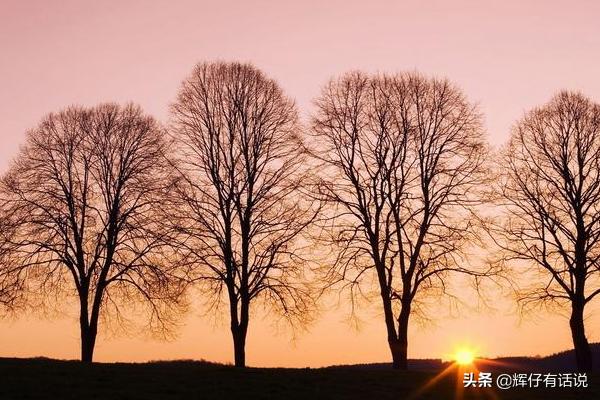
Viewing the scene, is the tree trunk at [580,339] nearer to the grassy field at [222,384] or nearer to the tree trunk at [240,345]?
the grassy field at [222,384]

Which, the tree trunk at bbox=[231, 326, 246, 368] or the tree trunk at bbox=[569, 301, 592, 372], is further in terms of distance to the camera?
the tree trunk at bbox=[569, 301, 592, 372]

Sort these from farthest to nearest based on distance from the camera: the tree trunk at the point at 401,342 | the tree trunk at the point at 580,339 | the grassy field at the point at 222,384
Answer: the tree trunk at the point at 580,339 → the tree trunk at the point at 401,342 → the grassy field at the point at 222,384

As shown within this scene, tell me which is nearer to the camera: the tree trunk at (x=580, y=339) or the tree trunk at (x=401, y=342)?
the tree trunk at (x=401, y=342)

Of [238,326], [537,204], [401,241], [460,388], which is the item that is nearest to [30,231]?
[238,326]

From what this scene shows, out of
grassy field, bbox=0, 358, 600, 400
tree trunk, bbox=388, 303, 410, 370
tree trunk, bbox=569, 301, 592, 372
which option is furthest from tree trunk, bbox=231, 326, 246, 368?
tree trunk, bbox=569, 301, 592, 372

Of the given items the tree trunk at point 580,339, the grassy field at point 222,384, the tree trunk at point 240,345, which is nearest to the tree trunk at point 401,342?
the grassy field at point 222,384

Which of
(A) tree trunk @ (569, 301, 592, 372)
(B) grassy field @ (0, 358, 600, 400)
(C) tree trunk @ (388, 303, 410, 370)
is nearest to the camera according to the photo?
(B) grassy field @ (0, 358, 600, 400)

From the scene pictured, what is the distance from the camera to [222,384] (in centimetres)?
2617

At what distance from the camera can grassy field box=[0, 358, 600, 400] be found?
23938 mm

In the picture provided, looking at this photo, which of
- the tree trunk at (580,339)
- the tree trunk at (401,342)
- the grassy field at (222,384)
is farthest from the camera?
the tree trunk at (580,339)

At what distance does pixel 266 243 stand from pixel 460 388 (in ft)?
38.6

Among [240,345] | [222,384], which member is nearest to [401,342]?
[240,345]

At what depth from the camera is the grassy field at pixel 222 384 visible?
23938mm

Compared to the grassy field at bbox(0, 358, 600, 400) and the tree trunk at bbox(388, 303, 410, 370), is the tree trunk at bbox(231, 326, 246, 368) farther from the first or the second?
the tree trunk at bbox(388, 303, 410, 370)
